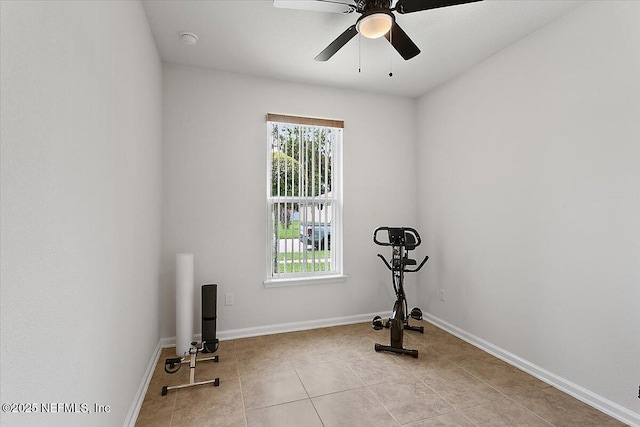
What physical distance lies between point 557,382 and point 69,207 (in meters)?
3.29

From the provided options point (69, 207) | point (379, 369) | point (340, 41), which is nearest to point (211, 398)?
point (379, 369)

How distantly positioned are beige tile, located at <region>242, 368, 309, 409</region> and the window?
1111 millimetres

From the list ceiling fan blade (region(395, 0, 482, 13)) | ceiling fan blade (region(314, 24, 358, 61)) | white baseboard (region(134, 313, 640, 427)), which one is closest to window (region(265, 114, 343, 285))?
white baseboard (region(134, 313, 640, 427))

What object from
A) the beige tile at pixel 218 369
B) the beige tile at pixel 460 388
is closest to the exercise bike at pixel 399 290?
the beige tile at pixel 460 388

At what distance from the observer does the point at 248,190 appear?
342 centimetres

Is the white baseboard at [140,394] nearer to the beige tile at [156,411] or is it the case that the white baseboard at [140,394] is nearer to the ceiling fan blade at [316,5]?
the beige tile at [156,411]

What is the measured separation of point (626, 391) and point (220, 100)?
404 centimetres

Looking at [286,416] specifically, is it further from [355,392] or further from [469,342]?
[469,342]

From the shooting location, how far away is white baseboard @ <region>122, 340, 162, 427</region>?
1.92 m

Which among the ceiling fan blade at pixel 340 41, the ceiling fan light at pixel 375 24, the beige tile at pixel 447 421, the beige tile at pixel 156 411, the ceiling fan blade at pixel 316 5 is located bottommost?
the beige tile at pixel 447 421

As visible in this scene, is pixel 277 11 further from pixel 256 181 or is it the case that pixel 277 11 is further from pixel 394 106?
pixel 394 106

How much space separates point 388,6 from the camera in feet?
6.34

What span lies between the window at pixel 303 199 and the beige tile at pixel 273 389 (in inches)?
43.7

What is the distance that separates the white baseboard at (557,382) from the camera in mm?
2025
